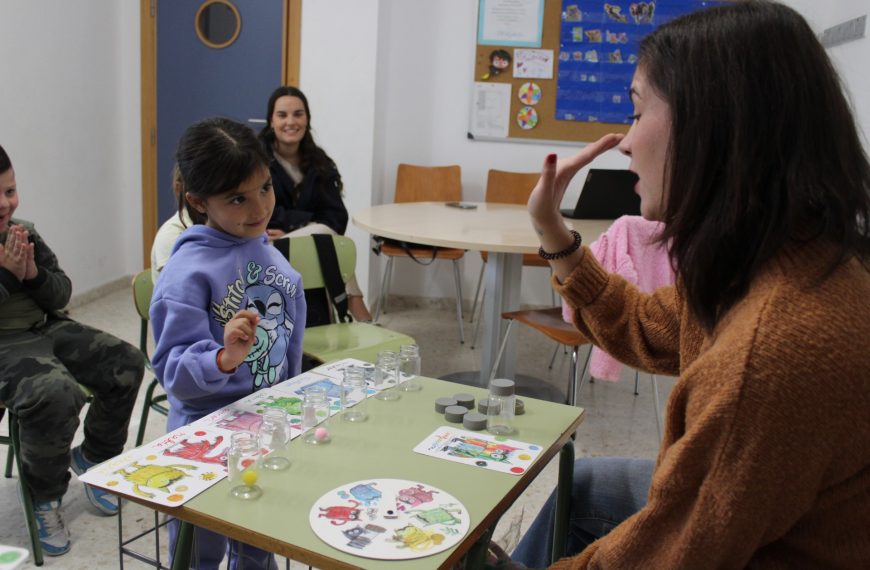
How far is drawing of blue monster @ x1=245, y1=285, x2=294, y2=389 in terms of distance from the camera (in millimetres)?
1634

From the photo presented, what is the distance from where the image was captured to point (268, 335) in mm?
1663

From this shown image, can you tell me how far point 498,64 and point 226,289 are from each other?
351cm

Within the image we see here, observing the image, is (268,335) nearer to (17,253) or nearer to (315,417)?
(315,417)

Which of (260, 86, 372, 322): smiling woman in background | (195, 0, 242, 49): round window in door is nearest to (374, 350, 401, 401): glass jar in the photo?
(260, 86, 372, 322): smiling woman in background

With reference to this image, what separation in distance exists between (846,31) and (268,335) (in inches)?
136

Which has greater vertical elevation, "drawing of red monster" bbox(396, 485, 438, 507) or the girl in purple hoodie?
the girl in purple hoodie

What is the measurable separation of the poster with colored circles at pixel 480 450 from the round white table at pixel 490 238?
4.81 ft

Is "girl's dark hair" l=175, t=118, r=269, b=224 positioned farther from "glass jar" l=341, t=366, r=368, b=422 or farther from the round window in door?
the round window in door

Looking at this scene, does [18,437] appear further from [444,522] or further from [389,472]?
[444,522]

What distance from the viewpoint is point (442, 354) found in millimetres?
4117

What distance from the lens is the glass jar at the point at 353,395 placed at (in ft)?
4.51

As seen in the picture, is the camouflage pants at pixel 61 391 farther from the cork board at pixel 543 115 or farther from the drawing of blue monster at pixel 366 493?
the cork board at pixel 543 115

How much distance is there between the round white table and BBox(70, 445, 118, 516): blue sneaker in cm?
129

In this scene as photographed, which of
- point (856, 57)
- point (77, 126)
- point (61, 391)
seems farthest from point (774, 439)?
point (77, 126)
